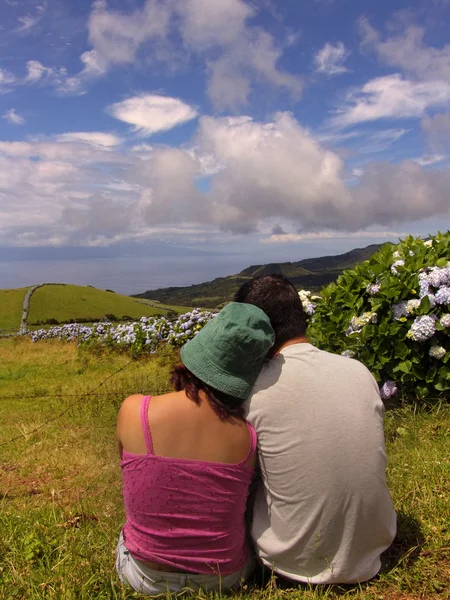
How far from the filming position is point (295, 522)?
273 cm

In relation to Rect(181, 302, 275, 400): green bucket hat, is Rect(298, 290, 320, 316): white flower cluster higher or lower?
lower

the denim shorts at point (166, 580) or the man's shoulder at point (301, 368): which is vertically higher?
the man's shoulder at point (301, 368)

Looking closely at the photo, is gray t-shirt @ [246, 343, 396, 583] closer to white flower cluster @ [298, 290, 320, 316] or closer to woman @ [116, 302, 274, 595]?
woman @ [116, 302, 274, 595]

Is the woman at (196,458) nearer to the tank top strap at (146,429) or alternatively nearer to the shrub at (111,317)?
the tank top strap at (146,429)

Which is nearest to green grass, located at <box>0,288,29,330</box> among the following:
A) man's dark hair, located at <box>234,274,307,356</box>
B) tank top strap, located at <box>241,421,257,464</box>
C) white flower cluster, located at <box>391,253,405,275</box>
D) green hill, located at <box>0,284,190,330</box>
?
green hill, located at <box>0,284,190,330</box>

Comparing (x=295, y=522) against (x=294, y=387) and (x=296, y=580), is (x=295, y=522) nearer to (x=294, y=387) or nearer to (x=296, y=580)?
(x=296, y=580)

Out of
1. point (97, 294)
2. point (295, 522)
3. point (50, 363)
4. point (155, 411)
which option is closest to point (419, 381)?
point (295, 522)

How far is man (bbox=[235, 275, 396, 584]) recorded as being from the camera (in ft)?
8.66

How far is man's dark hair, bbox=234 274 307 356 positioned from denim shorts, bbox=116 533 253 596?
1.33m

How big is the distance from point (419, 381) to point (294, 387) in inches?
144

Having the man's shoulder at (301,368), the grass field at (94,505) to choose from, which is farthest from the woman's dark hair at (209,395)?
the grass field at (94,505)

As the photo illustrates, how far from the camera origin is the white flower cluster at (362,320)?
5.74 m

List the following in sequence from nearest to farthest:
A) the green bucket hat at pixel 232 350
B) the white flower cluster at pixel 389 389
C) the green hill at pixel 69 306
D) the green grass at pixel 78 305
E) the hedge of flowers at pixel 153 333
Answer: the green bucket hat at pixel 232 350 < the white flower cluster at pixel 389 389 < the hedge of flowers at pixel 153 333 < the green hill at pixel 69 306 < the green grass at pixel 78 305

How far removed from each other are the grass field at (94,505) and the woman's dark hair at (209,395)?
109 cm
